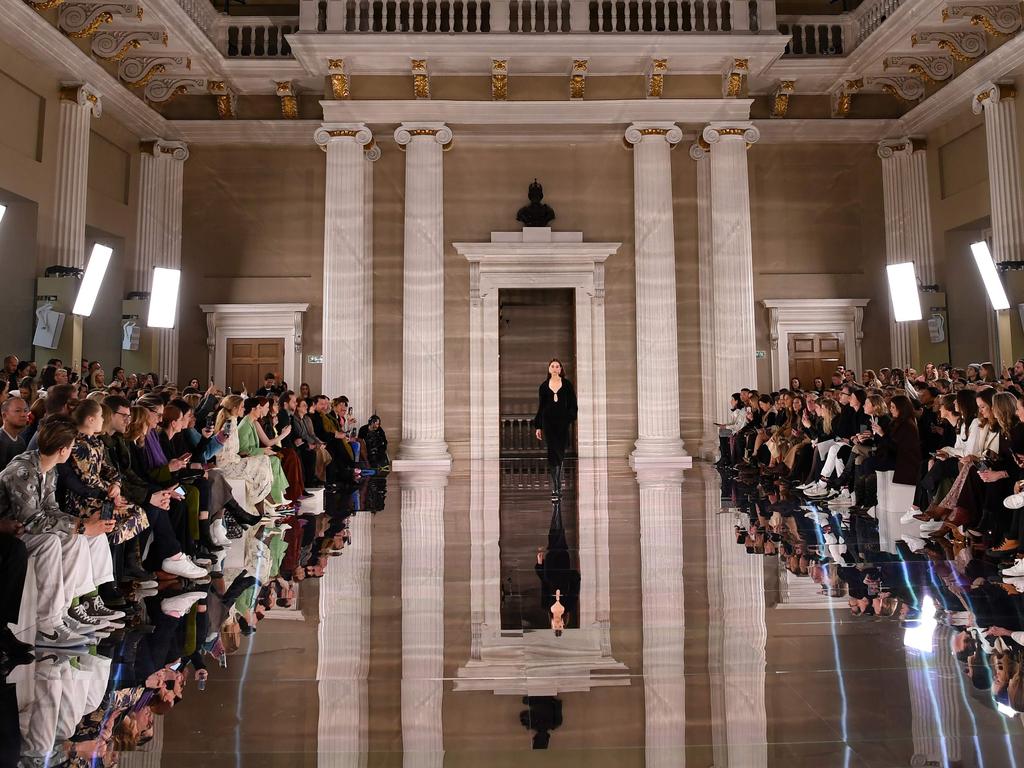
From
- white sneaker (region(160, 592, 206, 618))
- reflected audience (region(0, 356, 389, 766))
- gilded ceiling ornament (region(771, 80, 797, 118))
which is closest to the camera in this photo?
reflected audience (region(0, 356, 389, 766))

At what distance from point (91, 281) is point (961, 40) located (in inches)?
550

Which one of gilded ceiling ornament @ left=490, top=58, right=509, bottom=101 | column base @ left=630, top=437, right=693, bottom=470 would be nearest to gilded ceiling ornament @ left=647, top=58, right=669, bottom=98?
gilded ceiling ornament @ left=490, top=58, right=509, bottom=101

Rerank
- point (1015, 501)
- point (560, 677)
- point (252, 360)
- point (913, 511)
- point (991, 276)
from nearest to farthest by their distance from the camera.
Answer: point (560, 677), point (1015, 501), point (913, 511), point (991, 276), point (252, 360)

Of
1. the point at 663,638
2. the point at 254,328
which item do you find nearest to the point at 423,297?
the point at 254,328

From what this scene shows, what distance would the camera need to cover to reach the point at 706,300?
14.6 metres

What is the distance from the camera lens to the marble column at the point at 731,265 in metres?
14.1

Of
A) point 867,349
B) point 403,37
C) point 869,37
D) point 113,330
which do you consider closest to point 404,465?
point 113,330

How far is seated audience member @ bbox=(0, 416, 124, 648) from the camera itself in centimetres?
391

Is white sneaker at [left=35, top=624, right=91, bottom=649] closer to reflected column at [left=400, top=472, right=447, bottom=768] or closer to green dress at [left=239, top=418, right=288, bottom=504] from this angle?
reflected column at [left=400, top=472, right=447, bottom=768]

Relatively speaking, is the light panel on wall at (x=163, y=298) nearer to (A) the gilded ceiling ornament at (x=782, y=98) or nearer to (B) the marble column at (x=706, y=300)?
(B) the marble column at (x=706, y=300)

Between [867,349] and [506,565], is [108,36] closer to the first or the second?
[506,565]

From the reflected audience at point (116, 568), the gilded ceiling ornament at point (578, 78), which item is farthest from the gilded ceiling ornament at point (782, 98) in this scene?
the reflected audience at point (116, 568)

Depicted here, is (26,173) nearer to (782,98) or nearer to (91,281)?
(91,281)

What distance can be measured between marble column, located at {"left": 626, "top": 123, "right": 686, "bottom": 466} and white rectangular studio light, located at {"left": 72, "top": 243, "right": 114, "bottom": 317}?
8569 millimetres
